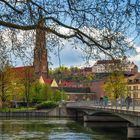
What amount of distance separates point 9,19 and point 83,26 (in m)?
1.58

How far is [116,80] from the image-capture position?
29.4 feet

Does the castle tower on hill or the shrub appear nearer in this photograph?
the castle tower on hill

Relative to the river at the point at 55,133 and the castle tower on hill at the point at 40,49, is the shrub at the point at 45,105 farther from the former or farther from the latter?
the castle tower on hill at the point at 40,49

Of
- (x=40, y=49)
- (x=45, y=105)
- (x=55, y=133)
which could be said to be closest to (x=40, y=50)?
(x=40, y=49)

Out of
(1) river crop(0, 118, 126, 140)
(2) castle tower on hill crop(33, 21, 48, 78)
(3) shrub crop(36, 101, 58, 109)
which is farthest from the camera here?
(3) shrub crop(36, 101, 58, 109)

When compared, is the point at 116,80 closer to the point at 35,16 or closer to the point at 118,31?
the point at 118,31

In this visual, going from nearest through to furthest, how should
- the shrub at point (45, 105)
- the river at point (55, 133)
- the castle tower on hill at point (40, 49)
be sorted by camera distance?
the castle tower on hill at point (40, 49) < the river at point (55, 133) < the shrub at point (45, 105)

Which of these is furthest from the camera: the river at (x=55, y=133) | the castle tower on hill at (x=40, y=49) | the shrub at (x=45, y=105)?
the shrub at (x=45, y=105)

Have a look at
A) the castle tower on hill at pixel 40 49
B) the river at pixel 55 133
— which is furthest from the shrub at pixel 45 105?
the castle tower on hill at pixel 40 49

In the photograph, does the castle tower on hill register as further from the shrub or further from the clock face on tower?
the shrub

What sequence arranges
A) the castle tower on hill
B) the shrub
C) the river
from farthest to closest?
the shrub → the river → the castle tower on hill

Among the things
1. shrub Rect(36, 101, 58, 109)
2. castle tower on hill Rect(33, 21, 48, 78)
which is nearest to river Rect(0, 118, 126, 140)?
castle tower on hill Rect(33, 21, 48, 78)

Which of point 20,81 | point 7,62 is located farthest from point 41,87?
point 7,62

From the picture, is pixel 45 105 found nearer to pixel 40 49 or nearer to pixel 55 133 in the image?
pixel 55 133
